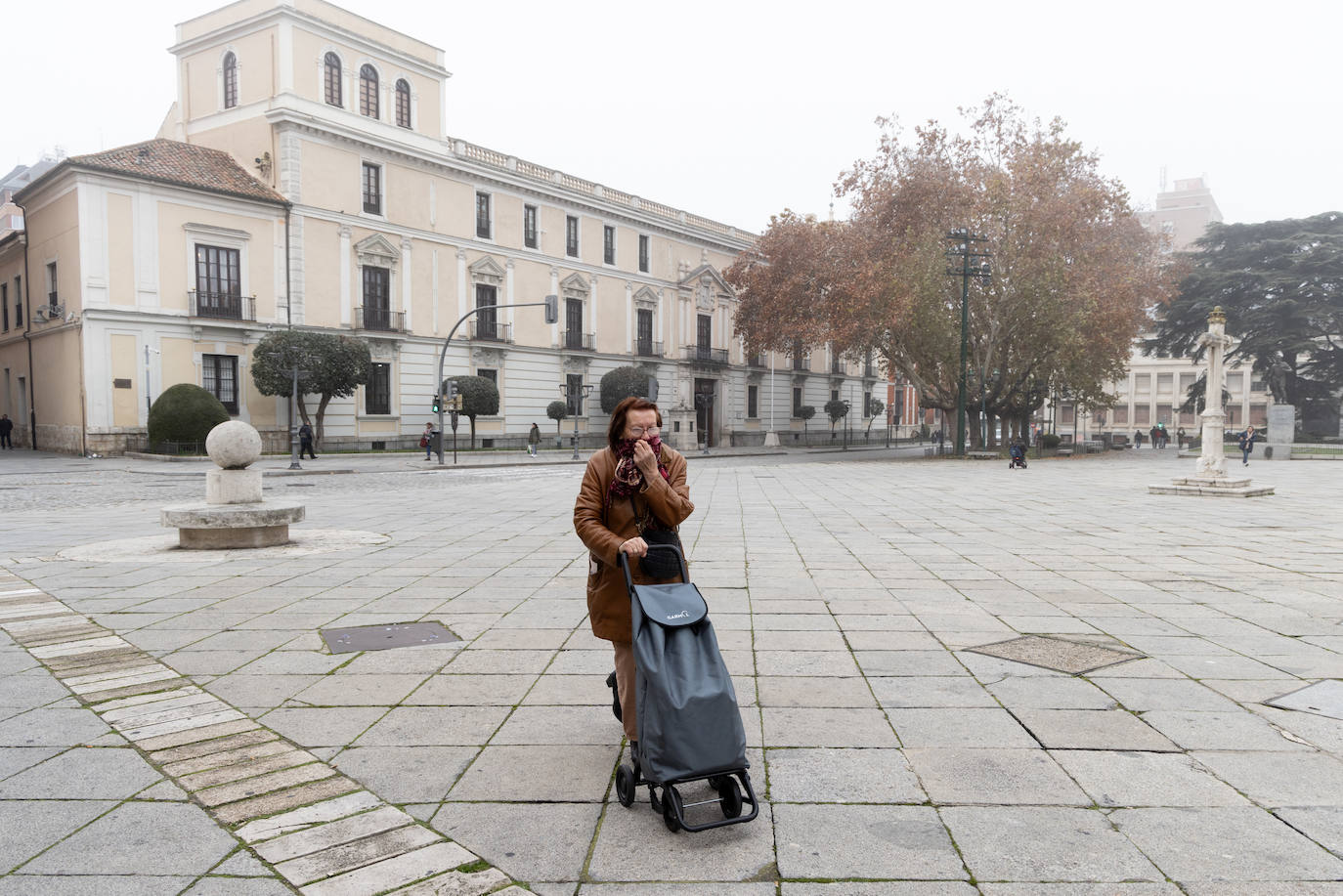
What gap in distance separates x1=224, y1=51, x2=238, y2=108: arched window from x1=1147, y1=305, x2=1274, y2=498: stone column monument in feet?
106

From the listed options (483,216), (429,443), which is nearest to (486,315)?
(483,216)

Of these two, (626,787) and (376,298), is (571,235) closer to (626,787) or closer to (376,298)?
(376,298)

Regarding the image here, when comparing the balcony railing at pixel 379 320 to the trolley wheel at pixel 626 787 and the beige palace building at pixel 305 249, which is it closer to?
the beige palace building at pixel 305 249

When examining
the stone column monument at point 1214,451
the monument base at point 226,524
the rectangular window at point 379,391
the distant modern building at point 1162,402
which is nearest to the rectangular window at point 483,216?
the rectangular window at point 379,391

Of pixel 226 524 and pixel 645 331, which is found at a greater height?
pixel 645 331

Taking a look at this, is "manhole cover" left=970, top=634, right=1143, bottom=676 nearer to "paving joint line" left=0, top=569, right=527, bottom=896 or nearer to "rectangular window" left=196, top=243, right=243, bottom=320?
"paving joint line" left=0, top=569, right=527, bottom=896

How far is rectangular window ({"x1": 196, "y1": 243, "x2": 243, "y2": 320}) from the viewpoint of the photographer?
93.4 feet

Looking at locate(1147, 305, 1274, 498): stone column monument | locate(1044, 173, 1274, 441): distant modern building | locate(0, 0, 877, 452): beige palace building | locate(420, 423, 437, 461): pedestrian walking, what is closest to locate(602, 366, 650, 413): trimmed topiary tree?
locate(0, 0, 877, 452): beige palace building

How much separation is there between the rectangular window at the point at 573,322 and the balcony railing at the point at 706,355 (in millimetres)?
8075

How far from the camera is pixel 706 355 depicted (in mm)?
49375

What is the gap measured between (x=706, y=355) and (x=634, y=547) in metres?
46.8

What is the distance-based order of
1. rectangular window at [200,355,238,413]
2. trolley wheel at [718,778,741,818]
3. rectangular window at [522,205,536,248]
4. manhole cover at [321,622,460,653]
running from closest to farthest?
trolley wheel at [718,778,741,818] < manhole cover at [321,622,460,653] < rectangular window at [200,355,238,413] < rectangular window at [522,205,536,248]

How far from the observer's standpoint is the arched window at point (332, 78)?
31.2m

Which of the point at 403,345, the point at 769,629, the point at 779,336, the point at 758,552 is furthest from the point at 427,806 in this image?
the point at 779,336
